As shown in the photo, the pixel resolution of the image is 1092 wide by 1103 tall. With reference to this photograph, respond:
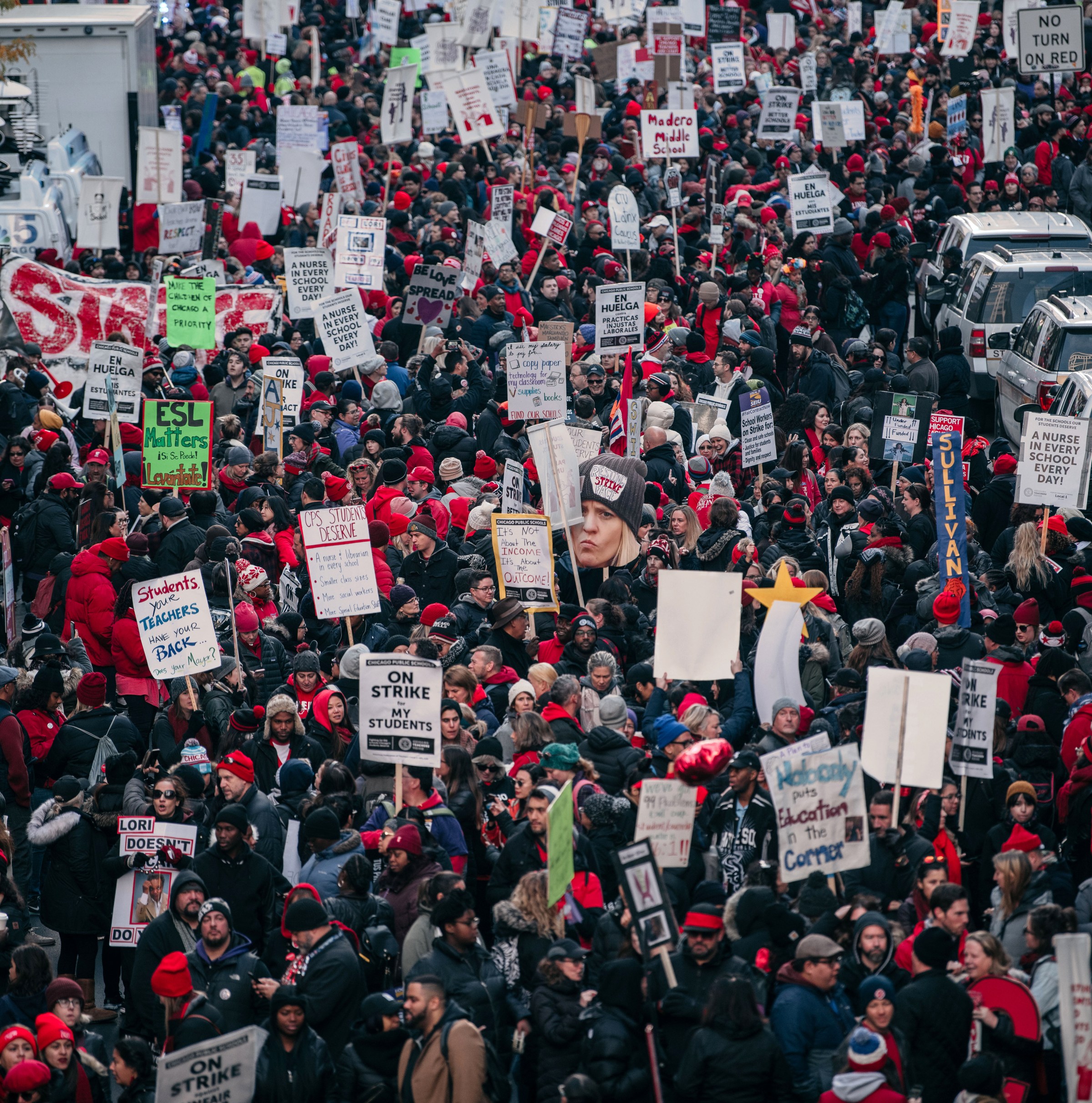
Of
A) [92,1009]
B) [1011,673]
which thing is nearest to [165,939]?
[92,1009]

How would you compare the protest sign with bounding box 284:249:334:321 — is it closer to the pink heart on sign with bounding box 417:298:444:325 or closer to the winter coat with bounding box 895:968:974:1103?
the pink heart on sign with bounding box 417:298:444:325

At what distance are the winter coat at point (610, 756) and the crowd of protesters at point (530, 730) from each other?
0.07 feet

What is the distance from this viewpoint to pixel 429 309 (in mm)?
17922

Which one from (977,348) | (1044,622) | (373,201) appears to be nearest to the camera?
(1044,622)

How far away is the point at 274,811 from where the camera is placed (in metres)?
8.67

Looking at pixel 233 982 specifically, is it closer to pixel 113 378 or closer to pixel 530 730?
pixel 530 730

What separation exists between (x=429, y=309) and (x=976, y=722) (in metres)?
10.4

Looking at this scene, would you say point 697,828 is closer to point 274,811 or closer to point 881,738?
point 881,738

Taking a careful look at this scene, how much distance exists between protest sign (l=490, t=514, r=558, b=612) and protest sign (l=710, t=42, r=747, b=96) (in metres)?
19.0

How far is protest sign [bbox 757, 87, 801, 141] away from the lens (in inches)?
1014

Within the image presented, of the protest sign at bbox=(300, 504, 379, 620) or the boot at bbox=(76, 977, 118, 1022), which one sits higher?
the protest sign at bbox=(300, 504, 379, 620)

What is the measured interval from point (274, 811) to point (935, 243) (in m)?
16.0

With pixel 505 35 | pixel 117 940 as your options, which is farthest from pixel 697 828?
pixel 505 35

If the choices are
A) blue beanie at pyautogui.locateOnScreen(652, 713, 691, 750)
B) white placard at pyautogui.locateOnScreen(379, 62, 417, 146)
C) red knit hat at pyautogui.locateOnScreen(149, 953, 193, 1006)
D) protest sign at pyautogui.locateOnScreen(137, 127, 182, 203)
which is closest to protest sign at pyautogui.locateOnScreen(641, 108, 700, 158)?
A: white placard at pyautogui.locateOnScreen(379, 62, 417, 146)
